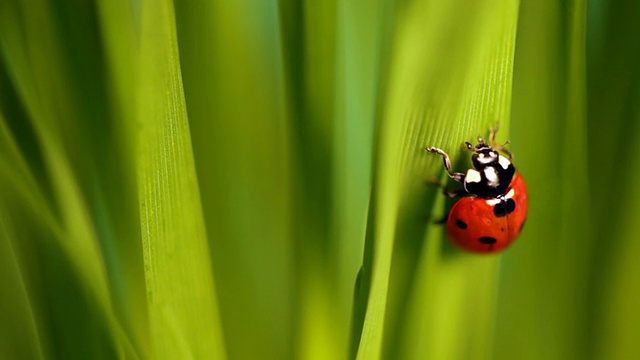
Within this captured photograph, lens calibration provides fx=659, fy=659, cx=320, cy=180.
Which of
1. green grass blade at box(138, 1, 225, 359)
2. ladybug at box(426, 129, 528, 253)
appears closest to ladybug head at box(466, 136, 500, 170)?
ladybug at box(426, 129, 528, 253)

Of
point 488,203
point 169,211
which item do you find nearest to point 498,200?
point 488,203

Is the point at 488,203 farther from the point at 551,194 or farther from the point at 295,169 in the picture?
the point at 295,169

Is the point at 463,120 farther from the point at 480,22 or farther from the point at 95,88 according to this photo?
the point at 95,88

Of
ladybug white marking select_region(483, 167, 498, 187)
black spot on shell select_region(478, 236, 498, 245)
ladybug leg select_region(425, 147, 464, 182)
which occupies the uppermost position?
ladybug leg select_region(425, 147, 464, 182)

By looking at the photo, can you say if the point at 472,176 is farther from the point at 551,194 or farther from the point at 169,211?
the point at 169,211

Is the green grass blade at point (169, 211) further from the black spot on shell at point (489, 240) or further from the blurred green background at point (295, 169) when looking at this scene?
the black spot on shell at point (489, 240)

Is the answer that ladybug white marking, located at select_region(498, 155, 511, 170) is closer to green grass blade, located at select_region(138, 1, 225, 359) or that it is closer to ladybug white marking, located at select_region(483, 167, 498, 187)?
ladybug white marking, located at select_region(483, 167, 498, 187)
